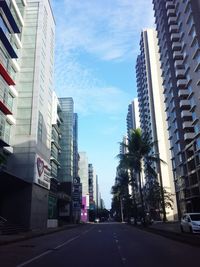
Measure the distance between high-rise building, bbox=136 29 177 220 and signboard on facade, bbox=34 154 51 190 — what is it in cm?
5834

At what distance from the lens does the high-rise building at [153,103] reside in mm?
108188

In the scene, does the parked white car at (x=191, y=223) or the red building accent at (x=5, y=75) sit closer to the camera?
the parked white car at (x=191, y=223)

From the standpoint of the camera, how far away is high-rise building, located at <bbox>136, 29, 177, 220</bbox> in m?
108

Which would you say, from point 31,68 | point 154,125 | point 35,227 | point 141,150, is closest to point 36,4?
point 31,68

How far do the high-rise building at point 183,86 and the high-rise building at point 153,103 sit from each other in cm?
1722

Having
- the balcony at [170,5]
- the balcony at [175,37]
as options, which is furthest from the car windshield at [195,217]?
the balcony at [170,5]

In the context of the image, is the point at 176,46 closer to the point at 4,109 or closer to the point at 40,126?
the point at 40,126

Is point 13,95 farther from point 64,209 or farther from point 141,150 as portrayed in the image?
point 64,209

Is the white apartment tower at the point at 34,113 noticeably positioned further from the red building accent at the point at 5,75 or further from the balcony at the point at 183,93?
the balcony at the point at 183,93

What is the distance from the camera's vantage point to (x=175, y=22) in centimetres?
8850

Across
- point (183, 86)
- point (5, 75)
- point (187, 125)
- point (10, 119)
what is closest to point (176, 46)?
point (183, 86)

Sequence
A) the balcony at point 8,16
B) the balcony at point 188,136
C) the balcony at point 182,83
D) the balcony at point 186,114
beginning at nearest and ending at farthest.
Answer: the balcony at point 8,16 < the balcony at point 188,136 < the balcony at point 186,114 < the balcony at point 182,83

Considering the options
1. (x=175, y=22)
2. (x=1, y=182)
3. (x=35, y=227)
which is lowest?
(x=35, y=227)

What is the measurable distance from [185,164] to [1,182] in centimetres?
5021
